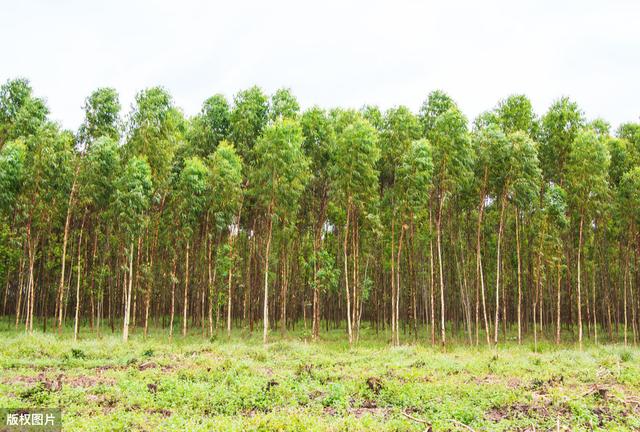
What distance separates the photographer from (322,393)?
35.1ft

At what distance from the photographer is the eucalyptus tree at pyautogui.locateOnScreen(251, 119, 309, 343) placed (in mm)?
22797

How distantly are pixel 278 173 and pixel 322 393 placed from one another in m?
14.4

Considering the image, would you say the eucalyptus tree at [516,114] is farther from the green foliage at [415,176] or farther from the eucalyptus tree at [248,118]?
the eucalyptus tree at [248,118]

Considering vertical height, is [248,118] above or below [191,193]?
above

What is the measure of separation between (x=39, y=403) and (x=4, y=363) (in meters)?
6.18

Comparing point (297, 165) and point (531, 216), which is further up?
point (297, 165)

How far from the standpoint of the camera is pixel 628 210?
25078 mm

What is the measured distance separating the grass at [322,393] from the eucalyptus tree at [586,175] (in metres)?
10.8

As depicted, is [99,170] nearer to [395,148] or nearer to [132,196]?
[132,196]

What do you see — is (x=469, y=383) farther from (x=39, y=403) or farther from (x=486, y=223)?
(x=486, y=223)

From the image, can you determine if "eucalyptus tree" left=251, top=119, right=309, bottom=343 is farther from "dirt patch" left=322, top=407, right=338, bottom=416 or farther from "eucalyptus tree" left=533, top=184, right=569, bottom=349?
"eucalyptus tree" left=533, top=184, right=569, bottom=349

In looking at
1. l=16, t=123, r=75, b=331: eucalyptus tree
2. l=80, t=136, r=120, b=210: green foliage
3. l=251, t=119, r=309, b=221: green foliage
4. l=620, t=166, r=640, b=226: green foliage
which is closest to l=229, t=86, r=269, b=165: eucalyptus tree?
l=251, t=119, r=309, b=221: green foliage

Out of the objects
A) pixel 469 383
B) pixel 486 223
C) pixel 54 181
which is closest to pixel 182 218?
pixel 54 181

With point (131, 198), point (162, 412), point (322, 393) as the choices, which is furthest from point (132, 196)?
point (322, 393)
